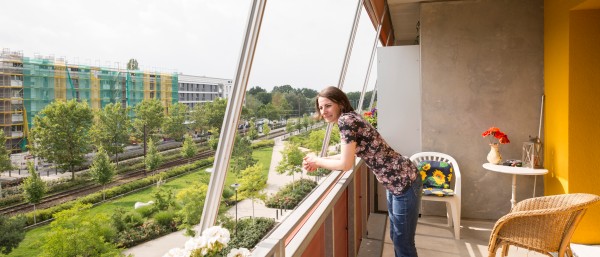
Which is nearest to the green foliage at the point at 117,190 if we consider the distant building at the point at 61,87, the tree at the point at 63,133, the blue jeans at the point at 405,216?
the tree at the point at 63,133

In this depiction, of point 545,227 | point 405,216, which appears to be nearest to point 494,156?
point 545,227

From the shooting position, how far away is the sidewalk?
157 centimetres

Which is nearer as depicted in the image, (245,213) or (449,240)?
(245,213)

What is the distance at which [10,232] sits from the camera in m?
0.99

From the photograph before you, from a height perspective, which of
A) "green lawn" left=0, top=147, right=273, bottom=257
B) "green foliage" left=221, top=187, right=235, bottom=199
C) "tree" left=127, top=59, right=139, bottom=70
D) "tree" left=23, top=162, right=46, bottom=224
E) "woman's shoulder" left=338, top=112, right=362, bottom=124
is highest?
"tree" left=127, top=59, right=139, bottom=70

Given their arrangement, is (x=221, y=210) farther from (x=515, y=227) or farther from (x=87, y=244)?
(x=515, y=227)

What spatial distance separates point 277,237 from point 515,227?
1.96 metres

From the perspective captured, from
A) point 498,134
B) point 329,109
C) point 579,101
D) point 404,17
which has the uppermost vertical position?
point 404,17

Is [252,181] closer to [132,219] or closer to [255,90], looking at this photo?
[255,90]

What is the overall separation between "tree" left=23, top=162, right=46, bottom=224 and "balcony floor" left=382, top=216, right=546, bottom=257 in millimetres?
3170

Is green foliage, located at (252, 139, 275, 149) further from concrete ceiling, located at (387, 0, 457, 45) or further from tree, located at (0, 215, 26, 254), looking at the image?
concrete ceiling, located at (387, 0, 457, 45)

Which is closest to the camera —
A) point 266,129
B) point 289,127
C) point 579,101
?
point 266,129

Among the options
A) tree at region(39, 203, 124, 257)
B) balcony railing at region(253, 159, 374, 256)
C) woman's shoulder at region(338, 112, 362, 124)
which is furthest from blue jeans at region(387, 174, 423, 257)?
tree at region(39, 203, 124, 257)

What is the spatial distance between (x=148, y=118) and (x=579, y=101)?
12.9 ft
